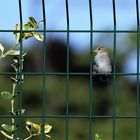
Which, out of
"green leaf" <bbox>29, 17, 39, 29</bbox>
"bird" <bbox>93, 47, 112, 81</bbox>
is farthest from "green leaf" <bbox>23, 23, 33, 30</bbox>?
"bird" <bbox>93, 47, 112, 81</bbox>

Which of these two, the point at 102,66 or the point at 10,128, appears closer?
the point at 10,128

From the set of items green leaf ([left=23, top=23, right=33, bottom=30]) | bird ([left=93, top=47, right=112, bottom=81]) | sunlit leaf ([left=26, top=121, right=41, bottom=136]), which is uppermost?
green leaf ([left=23, top=23, right=33, bottom=30])

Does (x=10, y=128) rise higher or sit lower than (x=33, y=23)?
lower

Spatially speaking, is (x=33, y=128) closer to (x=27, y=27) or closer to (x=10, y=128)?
(x=10, y=128)

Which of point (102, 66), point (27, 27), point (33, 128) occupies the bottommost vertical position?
point (33, 128)

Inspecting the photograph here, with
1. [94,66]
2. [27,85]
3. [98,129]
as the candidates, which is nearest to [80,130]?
[98,129]

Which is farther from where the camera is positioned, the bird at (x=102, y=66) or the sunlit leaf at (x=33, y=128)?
Result: the bird at (x=102, y=66)

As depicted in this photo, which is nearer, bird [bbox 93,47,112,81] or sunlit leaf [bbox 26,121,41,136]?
sunlit leaf [bbox 26,121,41,136]

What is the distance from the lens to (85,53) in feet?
73.5

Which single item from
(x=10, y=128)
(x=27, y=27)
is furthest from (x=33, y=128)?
(x=27, y=27)

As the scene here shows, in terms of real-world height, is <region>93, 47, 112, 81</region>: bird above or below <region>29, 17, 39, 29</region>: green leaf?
below

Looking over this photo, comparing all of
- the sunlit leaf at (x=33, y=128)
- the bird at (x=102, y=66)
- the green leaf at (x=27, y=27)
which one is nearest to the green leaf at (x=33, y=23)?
the green leaf at (x=27, y=27)

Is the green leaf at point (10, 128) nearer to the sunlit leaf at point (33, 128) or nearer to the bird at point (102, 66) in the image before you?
the sunlit leaf at point (33, 128)

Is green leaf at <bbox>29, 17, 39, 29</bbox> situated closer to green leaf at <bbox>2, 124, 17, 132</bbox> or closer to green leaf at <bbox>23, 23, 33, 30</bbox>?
green leaf at <bbox>23, 23, 33, 30</bbox>
